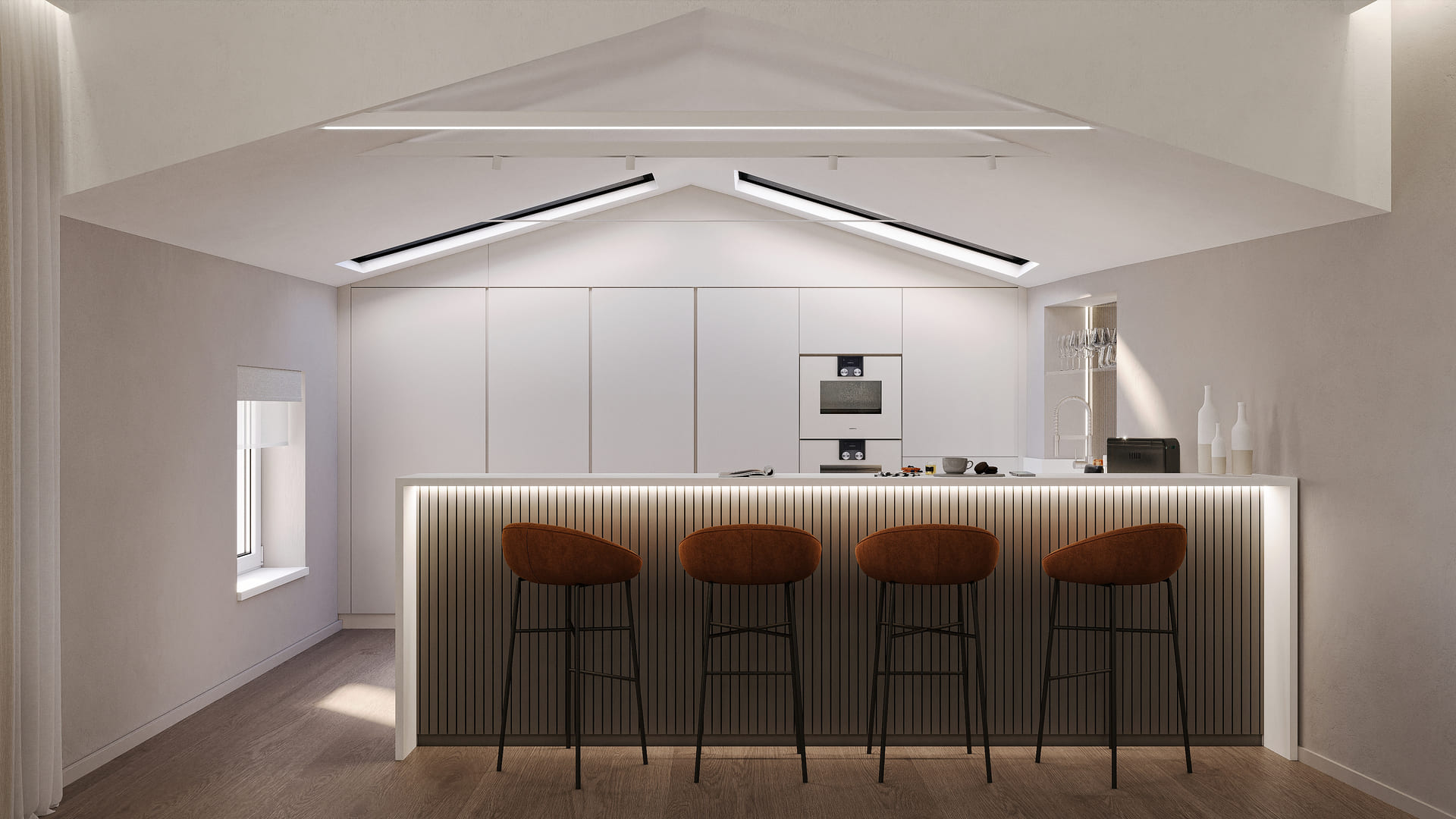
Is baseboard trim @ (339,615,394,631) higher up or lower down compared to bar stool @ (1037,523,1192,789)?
lower down

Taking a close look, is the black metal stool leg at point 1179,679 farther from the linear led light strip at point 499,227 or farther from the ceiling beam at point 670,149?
the linear led light strip at point 499,227

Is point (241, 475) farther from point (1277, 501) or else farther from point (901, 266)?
point (1277, 501)

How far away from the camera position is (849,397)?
633 centimetres

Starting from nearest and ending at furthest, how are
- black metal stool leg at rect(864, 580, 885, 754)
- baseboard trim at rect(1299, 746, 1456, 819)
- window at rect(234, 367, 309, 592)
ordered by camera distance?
baseboard trim at rect(1299, 746, 1456, 819) → black metal stool leg at rect(864, 580, 885, 754) → window at rect(234, 367, 309, 592)

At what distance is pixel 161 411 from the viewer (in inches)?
166

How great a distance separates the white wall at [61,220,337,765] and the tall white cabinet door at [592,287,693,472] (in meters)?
1.94

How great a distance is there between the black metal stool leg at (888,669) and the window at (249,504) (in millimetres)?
3773

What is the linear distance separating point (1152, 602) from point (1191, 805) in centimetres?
89

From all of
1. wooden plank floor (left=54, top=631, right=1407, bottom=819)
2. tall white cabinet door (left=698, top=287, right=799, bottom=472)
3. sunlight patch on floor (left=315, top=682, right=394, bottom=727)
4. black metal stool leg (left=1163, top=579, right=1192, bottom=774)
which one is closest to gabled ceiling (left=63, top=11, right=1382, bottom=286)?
tall white cabinet door (left=698, top=287, right=799, bottom=472)

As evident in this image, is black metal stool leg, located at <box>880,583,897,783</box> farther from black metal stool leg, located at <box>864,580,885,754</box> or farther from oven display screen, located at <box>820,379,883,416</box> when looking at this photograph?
oven display screen, located at <box>820,379,883,416</box>

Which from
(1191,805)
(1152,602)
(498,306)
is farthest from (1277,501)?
(498,306)

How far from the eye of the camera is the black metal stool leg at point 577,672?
350 centimetres

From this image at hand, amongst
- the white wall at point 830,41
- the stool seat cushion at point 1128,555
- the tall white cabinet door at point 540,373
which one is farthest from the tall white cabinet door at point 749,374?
the white wall at point 830,41

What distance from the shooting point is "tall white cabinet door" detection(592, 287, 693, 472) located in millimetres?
6293
